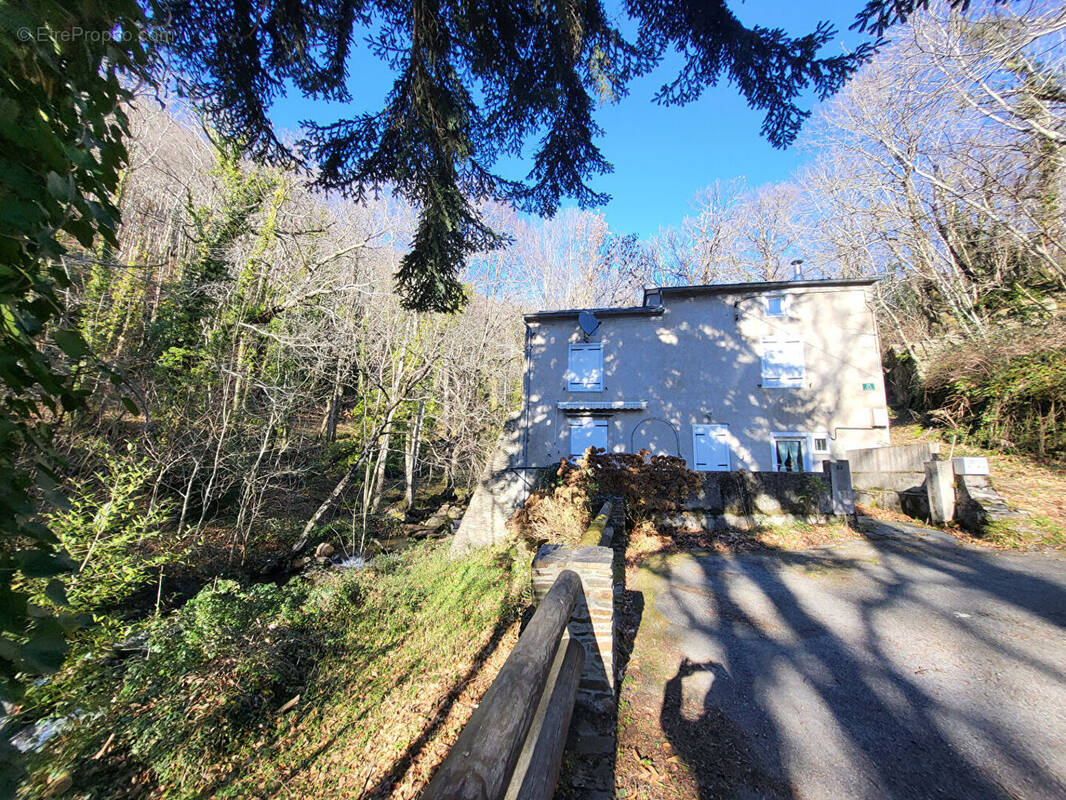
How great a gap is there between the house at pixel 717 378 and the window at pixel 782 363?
3 cm

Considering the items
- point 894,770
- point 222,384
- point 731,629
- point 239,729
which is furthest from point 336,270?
point 894,770

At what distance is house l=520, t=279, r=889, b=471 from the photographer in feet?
41.6

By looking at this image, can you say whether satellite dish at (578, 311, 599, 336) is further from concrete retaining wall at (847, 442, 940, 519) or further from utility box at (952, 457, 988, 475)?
utility box at (952, 457, 988, 475)

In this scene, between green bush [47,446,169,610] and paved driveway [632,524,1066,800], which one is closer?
paved driveway [632,524,1066,800]

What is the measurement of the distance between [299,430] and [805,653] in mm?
11189

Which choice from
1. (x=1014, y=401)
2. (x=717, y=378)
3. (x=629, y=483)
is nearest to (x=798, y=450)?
(x=717, y=378)

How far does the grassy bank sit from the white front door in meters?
9.21

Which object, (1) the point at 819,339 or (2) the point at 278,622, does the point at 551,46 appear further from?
(1) the point at 819,339

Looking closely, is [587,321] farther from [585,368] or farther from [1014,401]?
[1014,401]

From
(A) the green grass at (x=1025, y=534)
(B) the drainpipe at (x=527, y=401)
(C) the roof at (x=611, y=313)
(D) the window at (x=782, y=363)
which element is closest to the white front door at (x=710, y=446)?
(D) the window at (x=782, y=363)

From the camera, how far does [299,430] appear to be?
1091cm

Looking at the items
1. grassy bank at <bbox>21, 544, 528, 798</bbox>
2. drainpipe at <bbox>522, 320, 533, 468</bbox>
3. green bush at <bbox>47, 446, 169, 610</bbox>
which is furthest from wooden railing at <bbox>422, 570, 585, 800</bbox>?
drainpipe at <bbox>522, 320, 533, 468</bbox>

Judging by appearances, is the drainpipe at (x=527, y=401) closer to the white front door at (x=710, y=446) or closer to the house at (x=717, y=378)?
the house at (x=717, y=378)

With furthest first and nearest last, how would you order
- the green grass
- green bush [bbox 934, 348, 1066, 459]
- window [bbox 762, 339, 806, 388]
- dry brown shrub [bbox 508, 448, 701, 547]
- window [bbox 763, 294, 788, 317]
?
window [bbox 763, 294, 788, 317], window [bbox 762, 339, 806, 388], green bush [bbox 934, 348, 1066, 459], dry brown shrub [bbox 508, 448, 701, 547], the green grass
